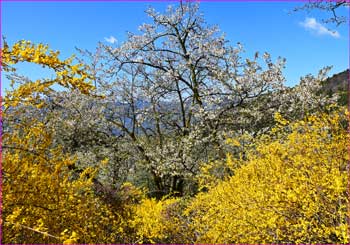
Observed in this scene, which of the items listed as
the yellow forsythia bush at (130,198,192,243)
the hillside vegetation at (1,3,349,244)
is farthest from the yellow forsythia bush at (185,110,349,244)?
the yellow forsythia bush at (130,198,192,243)

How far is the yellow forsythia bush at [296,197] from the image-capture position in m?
3.97

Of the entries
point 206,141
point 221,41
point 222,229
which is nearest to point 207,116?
point 206,141

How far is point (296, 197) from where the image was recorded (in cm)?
402

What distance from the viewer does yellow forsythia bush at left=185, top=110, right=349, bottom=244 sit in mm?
3971

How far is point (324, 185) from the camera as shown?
398cm

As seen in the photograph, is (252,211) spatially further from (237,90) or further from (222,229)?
(237,90)

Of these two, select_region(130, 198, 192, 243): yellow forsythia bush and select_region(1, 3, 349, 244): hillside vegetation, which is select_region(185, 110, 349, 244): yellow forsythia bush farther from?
select_region(130, 198, 192, 243): yellow forsythia bush

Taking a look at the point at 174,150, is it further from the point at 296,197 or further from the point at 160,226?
the point at 296,197

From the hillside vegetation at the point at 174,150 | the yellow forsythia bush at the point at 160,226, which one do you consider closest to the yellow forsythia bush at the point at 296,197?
the hillside vegetation at the point at 174,150

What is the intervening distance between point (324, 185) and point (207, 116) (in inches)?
268

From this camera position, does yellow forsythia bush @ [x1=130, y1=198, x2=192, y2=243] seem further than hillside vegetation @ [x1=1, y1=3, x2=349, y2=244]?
Yes

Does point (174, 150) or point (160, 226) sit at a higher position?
point (174, 150)

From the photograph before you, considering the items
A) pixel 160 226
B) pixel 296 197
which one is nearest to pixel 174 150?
pixel 160 226

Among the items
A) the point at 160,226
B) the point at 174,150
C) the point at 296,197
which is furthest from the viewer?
the point at 174,150
